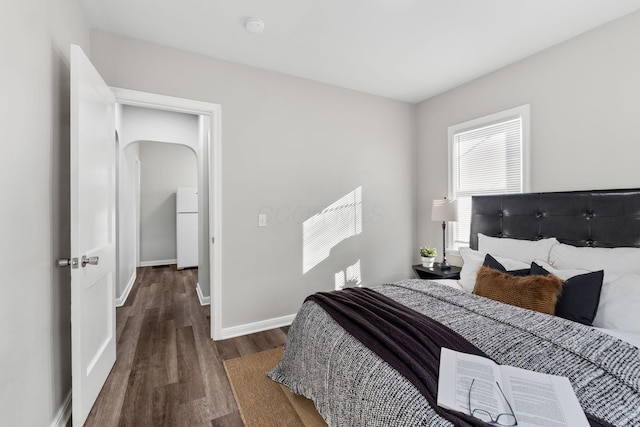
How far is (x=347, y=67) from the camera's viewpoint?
9.54ft

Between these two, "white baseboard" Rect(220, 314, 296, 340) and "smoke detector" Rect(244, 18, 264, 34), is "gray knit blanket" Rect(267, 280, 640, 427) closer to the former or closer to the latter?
"white baseboard" Rect(220, 314, 296, 340)

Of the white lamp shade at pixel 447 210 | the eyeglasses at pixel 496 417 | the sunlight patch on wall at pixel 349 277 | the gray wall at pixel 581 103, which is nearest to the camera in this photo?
the eyeglasses at pixel 496 417

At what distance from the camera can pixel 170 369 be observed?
225 centimetres

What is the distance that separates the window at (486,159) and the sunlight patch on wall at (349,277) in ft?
3.88

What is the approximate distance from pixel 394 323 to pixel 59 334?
1.88 m

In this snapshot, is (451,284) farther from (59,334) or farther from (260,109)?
(59,334)

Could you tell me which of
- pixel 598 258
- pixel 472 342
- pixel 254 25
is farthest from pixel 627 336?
pixel 254 25

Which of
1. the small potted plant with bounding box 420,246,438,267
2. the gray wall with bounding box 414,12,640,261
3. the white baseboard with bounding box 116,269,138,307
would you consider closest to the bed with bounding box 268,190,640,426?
the gray wall with bounding box 414,12,640,261

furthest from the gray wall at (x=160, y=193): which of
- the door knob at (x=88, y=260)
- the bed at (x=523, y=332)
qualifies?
the bed at (x=523, y=332)

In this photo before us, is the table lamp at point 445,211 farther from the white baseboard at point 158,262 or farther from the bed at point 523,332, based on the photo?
the white baseboard at point 158,262

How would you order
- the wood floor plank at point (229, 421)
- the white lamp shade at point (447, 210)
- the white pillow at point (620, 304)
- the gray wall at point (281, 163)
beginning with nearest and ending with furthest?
1. the white pillow at point (620, 304)
2. the wood floor plank at point (229, 421)
3. the gray wall at point (281, 163)
4. the white lamp shade at point (447, 210)

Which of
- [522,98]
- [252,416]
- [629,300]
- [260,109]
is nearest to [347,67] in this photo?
[260,109]

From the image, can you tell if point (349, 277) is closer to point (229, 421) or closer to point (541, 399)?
point (229, 421)

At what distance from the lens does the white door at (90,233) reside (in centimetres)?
156
